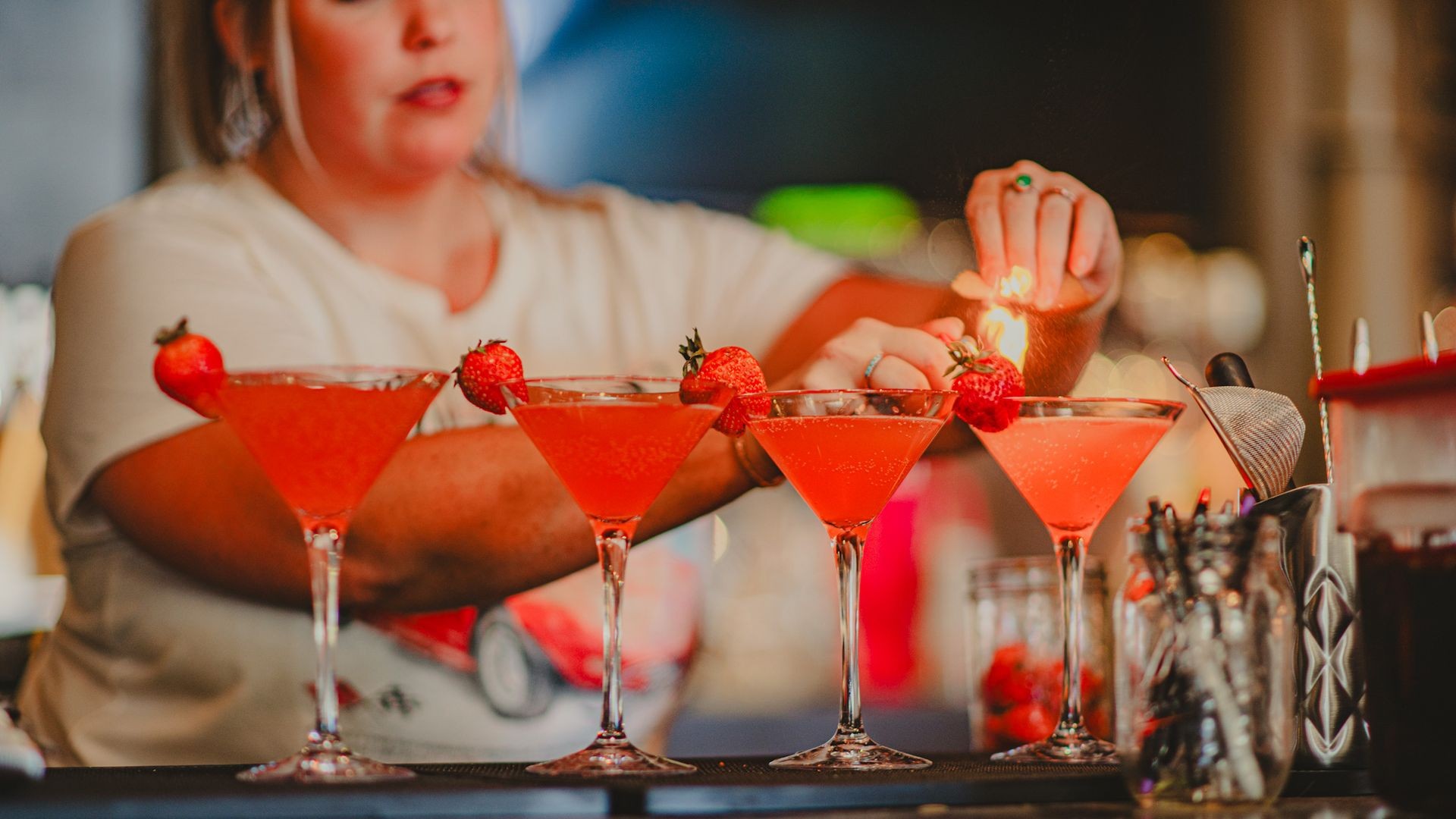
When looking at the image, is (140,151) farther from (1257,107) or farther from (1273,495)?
(1257,107)

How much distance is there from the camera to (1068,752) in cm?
133

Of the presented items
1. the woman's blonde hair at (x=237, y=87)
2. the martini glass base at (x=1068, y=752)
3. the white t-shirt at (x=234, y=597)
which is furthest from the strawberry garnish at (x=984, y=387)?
the woman's blonde hair at (x=237, y=87)

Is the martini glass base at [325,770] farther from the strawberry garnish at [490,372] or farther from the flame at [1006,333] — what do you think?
the flame at [1006,333]

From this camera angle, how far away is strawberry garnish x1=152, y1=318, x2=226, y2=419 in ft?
3.99

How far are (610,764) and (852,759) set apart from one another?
21 centimetres

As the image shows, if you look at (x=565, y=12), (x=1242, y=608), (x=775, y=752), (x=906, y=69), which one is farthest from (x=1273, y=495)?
(x=906, y=69)

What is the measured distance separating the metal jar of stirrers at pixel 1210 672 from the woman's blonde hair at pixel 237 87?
5.45 feet

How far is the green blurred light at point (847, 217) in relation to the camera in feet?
11.9

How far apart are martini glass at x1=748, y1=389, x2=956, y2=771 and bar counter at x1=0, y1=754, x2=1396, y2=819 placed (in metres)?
0.14

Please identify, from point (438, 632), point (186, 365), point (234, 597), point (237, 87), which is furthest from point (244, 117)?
point (186, 365)

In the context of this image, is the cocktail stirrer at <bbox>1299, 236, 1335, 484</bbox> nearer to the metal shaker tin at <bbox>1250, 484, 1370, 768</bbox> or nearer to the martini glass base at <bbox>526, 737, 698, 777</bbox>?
the metal shaker tin at <bbox>1250, 484, 1370, 768</bbox>

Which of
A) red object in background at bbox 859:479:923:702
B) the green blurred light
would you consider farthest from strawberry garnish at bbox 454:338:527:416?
the green blurred light

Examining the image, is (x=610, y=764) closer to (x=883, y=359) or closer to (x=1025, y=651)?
(x=883, y=359)

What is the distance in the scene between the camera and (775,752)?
2.91 m
